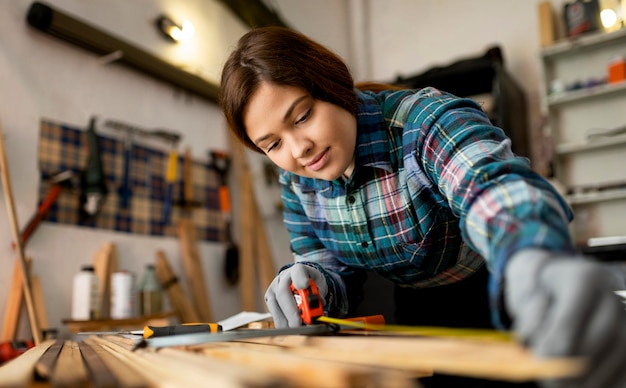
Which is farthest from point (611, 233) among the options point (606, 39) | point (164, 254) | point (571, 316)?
point (571, 316)

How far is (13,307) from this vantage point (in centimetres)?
214

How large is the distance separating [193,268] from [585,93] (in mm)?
2564

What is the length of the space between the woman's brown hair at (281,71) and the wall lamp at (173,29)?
2082mm

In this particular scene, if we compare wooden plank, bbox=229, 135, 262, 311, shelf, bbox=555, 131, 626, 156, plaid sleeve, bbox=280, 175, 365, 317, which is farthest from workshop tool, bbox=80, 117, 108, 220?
shelf, bbox=555, 131, 626, 156

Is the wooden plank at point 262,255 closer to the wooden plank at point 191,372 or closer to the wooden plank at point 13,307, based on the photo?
the wooden plank at point 13,307

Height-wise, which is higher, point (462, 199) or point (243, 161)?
point (243, 161)

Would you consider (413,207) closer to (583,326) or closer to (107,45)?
(583,326)

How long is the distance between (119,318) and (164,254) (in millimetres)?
596

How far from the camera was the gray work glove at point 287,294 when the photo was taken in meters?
1.09

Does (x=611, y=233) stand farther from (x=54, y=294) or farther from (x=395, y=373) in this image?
(x=395, y=373)

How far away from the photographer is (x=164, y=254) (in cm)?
291

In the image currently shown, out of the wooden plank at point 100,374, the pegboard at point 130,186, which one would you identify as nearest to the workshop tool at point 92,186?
the pegboard at point 130,186

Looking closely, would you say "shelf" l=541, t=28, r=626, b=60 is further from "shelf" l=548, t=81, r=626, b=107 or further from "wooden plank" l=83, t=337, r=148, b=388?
"wooden plank" l=83, t=337, r=148, b=388

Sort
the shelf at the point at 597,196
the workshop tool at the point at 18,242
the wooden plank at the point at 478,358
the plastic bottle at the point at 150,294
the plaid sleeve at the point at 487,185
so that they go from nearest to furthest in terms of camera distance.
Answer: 1. the wooden plank at the point at 478,358
2. the plaid sleeve at the point at 487,185
3. the workshop tool at the point at 18,242
4. the plastic bottle at the point at 150,294
5. the shelf at the point at 597,196
